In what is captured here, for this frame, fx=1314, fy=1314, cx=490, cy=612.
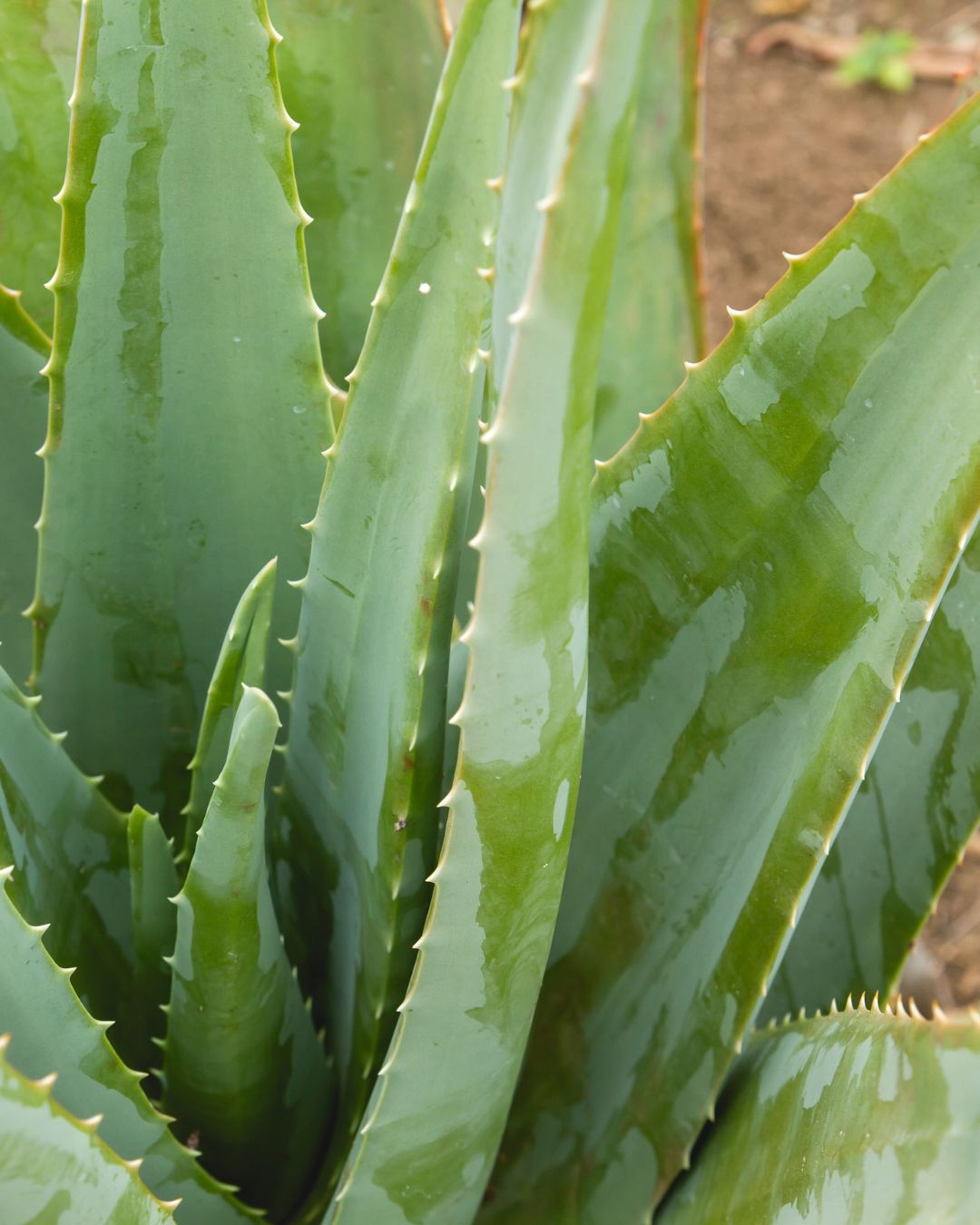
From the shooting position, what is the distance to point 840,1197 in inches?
21.2

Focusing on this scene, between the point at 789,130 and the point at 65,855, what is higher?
the point at 789,130

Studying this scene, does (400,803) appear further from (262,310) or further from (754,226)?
(754,226)

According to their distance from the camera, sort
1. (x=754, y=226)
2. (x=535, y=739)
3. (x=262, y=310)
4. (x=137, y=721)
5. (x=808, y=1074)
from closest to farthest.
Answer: (x=535, y=739) < (x=808, y=1074) < (x=262, y=310) < (x=137, y=721) < (x=754, y=226)

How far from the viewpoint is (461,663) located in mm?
619

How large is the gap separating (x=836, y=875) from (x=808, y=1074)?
0.61 feet

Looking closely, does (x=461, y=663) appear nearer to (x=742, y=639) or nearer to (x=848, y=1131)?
(x=742, y=639)

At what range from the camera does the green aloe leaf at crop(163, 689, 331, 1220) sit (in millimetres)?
554

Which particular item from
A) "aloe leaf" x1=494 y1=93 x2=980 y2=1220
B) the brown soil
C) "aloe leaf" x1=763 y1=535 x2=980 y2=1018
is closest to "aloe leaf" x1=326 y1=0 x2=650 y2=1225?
"aloe leaf" x1=494 y1=93 x2=980 y2=1220

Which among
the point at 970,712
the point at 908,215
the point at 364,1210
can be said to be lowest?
the point at 364,1210

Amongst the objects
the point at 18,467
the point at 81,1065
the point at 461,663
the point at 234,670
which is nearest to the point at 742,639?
the point at 461,663

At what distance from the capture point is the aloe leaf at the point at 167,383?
0.67 metres

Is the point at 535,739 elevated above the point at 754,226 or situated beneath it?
situated beneath

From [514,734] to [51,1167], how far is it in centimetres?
24

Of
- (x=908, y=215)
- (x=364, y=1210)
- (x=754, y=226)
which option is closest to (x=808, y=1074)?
(x=364, y=1210)
